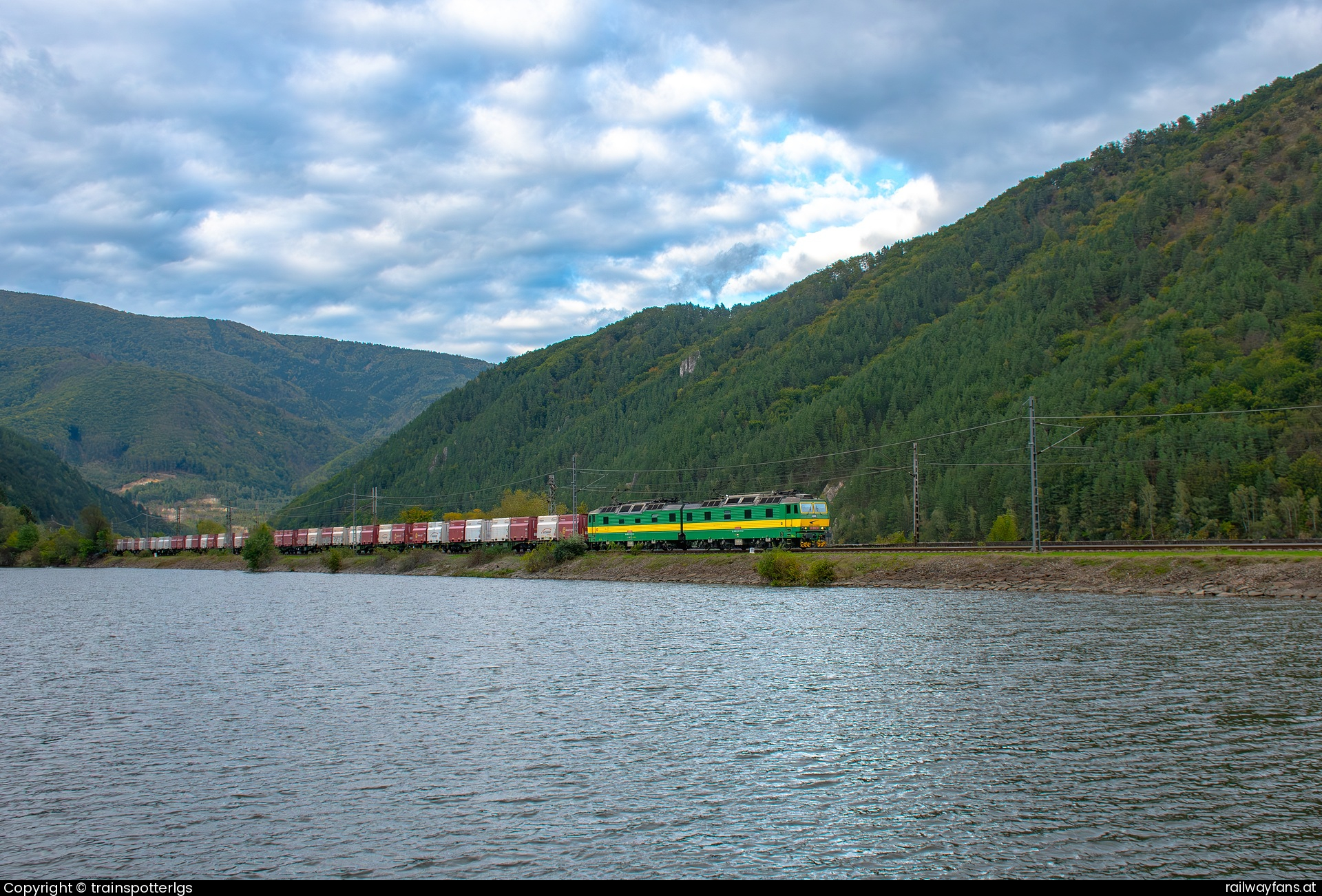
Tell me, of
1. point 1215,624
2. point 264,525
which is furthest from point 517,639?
point 264,525

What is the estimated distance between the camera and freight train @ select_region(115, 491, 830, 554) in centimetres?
8519

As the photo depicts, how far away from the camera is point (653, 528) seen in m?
96.8

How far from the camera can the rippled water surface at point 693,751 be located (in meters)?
15.5

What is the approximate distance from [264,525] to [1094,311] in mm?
163713

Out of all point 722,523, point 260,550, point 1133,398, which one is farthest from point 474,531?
point 1133,398

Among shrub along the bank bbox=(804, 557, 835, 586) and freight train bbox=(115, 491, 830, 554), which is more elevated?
freight train bbox=(115, 491, 830, 554)

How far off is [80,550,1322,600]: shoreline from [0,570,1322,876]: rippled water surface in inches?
162

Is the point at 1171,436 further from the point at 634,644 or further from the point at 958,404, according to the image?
the point at 634,644

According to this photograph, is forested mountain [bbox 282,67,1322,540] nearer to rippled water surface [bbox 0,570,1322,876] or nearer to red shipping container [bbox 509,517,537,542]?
red shipping container [bbox 509,517,537,542]

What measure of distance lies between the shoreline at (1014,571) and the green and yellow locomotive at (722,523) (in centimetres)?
336

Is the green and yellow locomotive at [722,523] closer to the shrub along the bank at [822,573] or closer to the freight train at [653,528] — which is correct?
the freight train at [653,528]
